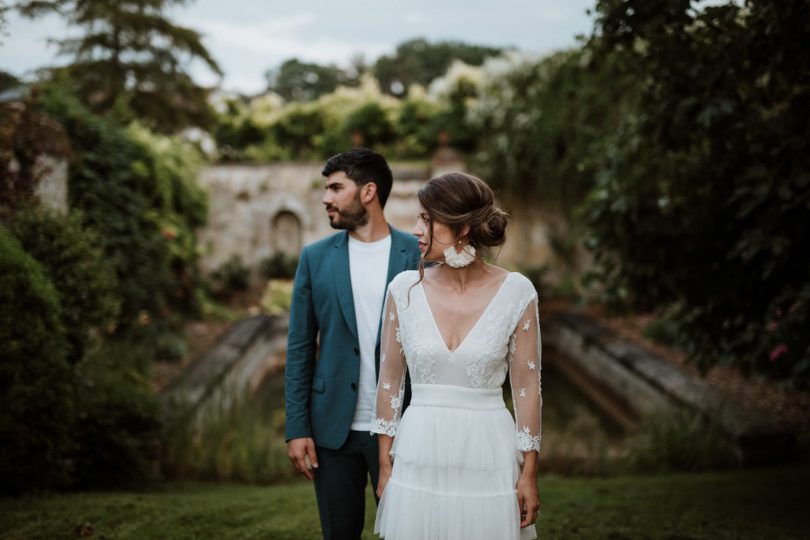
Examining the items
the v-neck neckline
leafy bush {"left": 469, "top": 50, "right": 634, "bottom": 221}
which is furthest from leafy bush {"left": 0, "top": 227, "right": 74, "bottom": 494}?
leafy bush {"left": 469, "top": 50, "right": 634, "bottom": 221}

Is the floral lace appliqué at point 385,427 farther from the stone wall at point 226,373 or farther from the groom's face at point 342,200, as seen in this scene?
the stone wall at point 226,373

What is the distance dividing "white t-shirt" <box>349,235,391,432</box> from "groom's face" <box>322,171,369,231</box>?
0.37ft

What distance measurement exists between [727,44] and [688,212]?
1.22 m

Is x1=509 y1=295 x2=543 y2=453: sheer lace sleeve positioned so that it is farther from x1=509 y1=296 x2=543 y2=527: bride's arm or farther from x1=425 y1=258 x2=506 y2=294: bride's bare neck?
x1=425 y1=258 x2=506 y2=294: bride's bare neck

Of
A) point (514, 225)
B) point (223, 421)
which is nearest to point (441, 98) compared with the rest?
point (514, 225)

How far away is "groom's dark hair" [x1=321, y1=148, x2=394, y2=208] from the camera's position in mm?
2643

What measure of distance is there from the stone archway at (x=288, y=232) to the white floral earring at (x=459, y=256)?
44.0ft

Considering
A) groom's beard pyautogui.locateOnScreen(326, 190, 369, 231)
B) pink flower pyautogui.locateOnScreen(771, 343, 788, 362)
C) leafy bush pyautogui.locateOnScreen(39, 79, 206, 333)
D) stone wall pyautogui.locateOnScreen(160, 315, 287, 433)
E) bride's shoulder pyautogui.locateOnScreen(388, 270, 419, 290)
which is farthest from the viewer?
leafy bush pyautogui.locateOnScreen(39, 79, 206, 333)

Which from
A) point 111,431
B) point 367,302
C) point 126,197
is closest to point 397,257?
point 367,302

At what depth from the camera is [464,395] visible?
2012 millimetres

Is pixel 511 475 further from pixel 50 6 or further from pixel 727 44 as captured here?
pixel 50 6

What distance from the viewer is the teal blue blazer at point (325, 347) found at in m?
2.49

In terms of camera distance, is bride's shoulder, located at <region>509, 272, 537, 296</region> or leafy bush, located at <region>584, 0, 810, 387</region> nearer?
bride's shoulder, located at <region>509, 272, 537, 296</region>

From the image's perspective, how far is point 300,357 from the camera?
2547 mm
